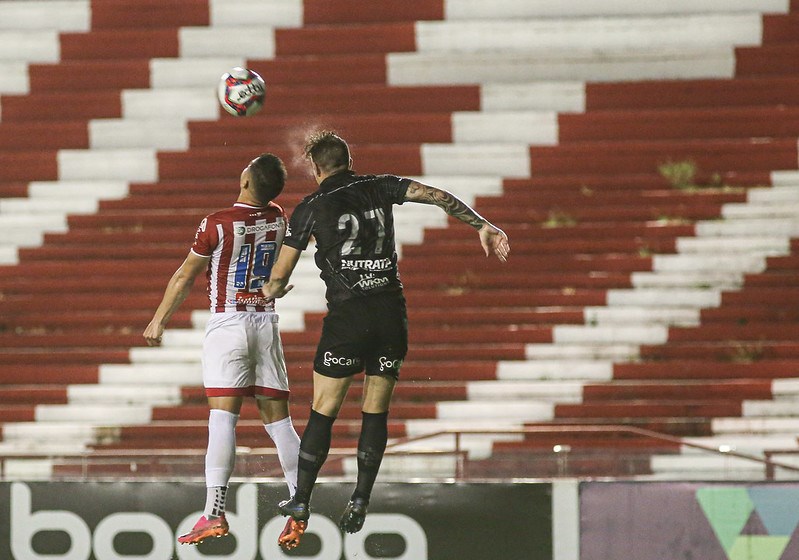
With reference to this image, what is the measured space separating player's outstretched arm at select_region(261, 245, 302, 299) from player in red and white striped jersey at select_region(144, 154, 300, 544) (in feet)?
0.93

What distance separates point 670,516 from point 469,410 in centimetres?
261

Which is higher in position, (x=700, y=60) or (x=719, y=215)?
(x=700, y=60)

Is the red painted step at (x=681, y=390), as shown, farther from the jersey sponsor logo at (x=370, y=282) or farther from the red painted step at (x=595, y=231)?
the jersey sponsor logo at (x=370, y=282)

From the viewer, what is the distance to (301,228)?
5.45 m

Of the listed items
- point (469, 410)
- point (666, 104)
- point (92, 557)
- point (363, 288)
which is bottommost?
point (92, 557)

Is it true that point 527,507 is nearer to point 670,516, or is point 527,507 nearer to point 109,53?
point 670,516

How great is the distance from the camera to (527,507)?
7.70 metres

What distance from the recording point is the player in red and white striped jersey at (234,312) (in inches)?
223

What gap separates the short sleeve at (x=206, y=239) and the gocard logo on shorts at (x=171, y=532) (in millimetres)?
2354

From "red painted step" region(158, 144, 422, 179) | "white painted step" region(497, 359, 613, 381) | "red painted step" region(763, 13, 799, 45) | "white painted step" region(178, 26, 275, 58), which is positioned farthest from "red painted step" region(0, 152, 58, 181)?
"red painted step" region(763, 13, 799, 45)

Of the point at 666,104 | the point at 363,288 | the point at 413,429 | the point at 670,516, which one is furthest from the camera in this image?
the point at 666,104

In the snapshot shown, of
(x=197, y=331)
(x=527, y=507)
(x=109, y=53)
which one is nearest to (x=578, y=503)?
(x=527, y=507)

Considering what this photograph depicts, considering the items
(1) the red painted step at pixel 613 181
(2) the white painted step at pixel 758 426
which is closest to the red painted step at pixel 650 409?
(2) the white painted step at pixel 758 426

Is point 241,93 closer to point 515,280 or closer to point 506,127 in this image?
point 515,280
